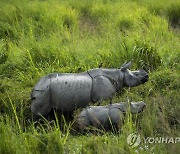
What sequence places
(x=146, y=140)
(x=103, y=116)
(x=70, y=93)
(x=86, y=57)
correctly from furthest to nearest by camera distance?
(x=86, y=57) < (x=70, y=93) < (x=103, y=116) < (x=146, y=140)

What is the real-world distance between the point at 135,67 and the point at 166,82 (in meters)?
0.64

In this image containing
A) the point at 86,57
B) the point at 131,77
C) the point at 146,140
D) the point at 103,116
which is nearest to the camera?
the point at 146,140

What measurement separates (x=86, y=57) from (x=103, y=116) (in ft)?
7.07

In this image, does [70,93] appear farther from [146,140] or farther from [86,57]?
[86,57]

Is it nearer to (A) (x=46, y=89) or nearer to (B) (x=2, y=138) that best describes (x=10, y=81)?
(A) (x=46, y=89)

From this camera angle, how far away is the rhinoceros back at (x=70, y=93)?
4.97m

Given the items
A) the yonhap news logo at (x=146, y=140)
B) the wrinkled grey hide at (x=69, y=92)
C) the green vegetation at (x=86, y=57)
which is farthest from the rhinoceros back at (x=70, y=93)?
the yonhap news logo at (x=146, y=140)

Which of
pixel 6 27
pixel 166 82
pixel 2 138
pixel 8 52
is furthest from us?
pixel 6 27

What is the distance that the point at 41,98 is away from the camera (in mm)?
4980

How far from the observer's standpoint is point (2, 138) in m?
3.94

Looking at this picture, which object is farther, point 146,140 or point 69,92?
point 69,92

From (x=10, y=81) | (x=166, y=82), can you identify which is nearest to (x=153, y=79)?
(x=166, y=82)

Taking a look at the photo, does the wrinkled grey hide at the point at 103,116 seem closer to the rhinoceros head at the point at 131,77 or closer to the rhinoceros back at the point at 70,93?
the rhinoceros back at the point at 70,93

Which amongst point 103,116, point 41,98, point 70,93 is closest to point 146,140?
point 103,116
